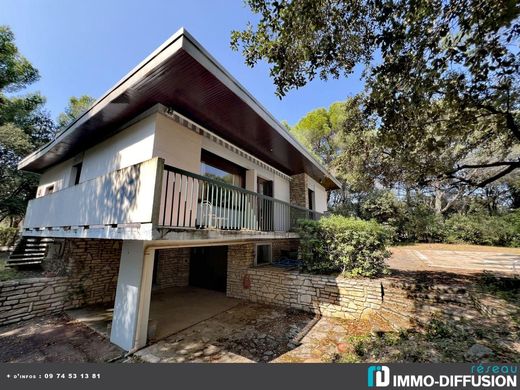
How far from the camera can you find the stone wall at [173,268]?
9.82 meters

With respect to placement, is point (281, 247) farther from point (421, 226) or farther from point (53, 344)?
point (421, 226)

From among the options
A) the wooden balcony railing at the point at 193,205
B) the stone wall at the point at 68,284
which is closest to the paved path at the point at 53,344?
the stone wall at the point at 68,284

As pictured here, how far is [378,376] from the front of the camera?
10.7ft

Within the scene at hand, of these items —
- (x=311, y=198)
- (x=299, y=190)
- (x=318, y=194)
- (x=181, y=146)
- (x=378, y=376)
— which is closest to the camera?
(x=378, y=376)

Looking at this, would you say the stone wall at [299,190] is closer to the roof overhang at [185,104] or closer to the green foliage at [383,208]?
the roof overhang at [185,104]

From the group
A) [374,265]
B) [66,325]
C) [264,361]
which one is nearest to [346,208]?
[374,265]

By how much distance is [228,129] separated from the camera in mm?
7121

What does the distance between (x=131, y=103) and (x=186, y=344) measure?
6.04 m

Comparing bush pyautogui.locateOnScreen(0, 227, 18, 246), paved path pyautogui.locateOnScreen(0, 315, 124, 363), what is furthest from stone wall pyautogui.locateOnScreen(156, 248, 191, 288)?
bush pyautogui.locateOnScreen(0, 227, 18, 246)

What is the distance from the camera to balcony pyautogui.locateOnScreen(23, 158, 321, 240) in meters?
3.71

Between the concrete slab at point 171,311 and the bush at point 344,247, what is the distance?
10.9 feet

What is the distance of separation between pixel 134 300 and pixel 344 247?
586 cm

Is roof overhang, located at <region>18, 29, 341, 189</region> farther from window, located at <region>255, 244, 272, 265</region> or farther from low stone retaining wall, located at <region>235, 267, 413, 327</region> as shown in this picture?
low stone retaining wall, located at <region>235, 267, 413, 327</region>

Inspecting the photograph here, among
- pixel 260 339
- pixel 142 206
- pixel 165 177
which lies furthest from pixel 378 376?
pixel 165 177
